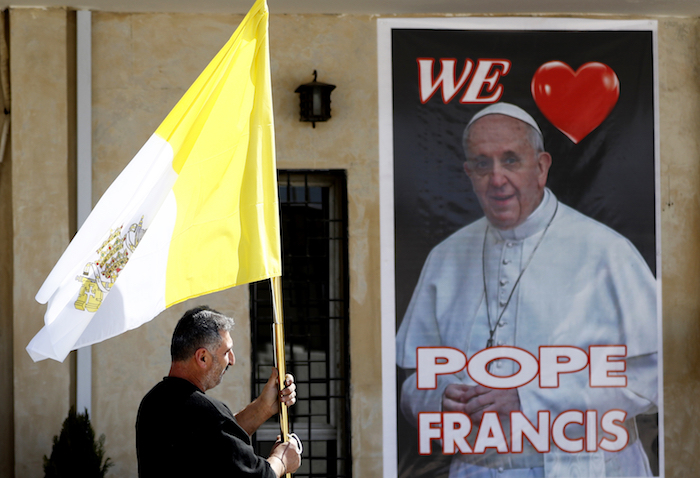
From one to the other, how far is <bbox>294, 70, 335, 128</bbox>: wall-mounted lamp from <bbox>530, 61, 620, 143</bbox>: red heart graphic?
5.34ft

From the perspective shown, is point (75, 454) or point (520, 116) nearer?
point (75, 454)

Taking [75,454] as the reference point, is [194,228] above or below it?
above

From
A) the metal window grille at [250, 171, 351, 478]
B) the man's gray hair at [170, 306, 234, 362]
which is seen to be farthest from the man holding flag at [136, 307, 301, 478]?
the metal window grille at [250, 171, 351, 478]

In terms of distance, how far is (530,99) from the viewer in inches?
235

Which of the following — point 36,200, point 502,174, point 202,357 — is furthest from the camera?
point 502,174

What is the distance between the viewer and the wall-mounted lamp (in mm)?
5691

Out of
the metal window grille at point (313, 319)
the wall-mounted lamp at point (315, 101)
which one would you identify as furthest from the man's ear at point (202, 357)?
the wall-mounted lamp at point (315, 101)

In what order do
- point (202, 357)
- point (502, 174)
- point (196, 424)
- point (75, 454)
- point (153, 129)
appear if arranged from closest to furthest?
point (196, 424) < point (202, 357) < point (75, 454) < point (153, 129) < point (502, 174)

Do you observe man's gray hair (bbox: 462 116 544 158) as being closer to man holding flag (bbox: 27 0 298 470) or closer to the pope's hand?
the pope's hand

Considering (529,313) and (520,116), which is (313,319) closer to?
(529,313)

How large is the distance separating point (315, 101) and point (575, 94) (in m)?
2.06

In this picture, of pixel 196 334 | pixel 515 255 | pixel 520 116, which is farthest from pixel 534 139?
pixel 196 334

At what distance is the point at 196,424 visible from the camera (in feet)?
9.41

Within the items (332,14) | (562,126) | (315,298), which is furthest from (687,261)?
(332,14)
